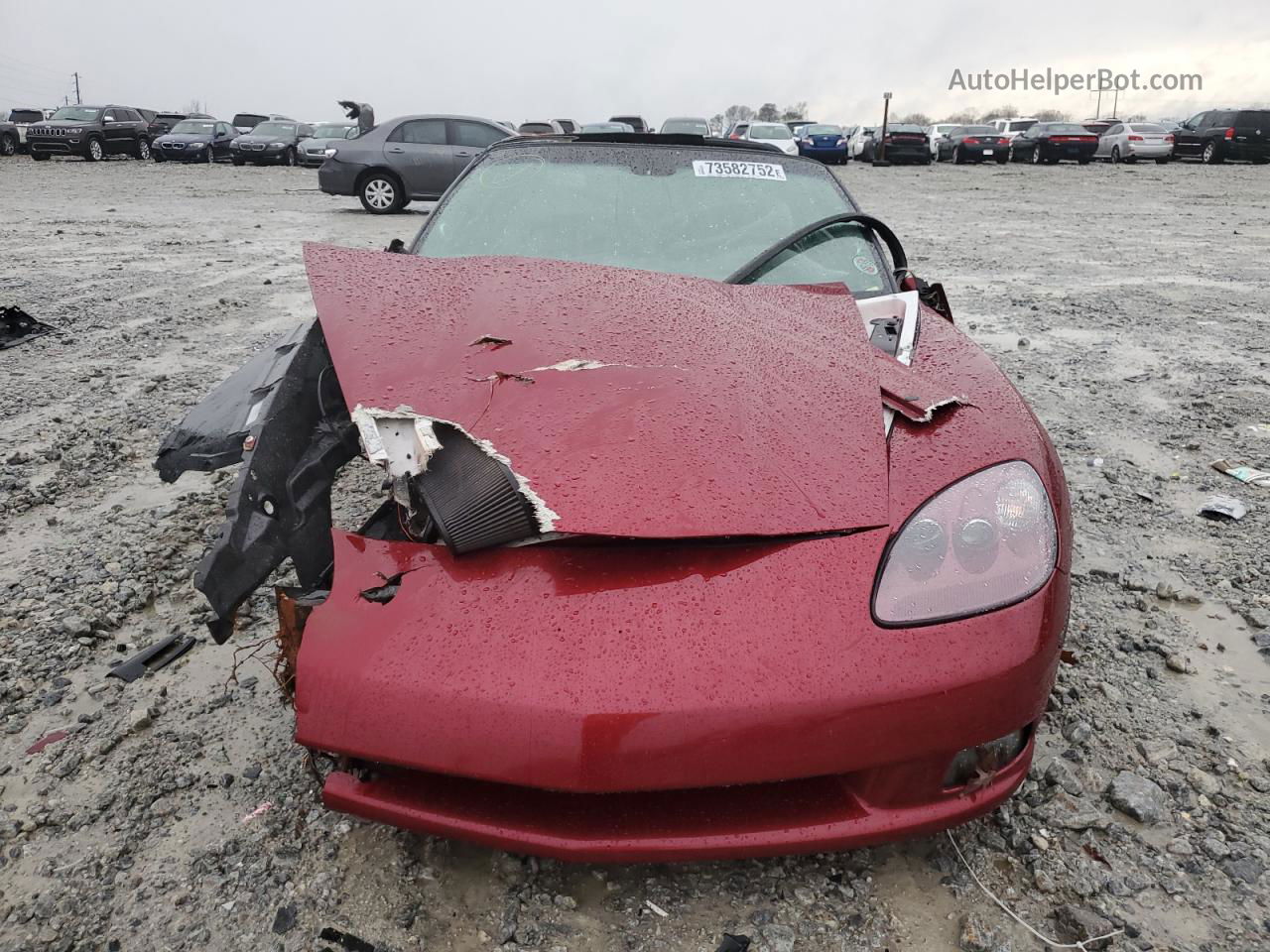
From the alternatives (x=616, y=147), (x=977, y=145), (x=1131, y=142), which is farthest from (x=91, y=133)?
(x=1131, y=142)

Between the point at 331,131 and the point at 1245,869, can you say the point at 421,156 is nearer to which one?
the point at 1245,869

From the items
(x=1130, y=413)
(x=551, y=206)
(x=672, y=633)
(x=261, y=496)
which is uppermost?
(x=551, y=206)

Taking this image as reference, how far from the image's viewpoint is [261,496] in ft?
5.43

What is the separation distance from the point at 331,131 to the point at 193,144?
11.9 ft

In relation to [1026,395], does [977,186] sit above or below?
above

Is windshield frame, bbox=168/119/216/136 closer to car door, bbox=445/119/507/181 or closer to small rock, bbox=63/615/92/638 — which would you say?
car door, bbox=445/119/507/181

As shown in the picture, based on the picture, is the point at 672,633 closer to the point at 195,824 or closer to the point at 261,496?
the point at 261,496

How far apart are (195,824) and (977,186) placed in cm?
1883

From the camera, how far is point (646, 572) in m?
1.40

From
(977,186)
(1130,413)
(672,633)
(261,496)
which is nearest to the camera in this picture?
(672,633)

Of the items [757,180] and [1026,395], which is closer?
[757,180]

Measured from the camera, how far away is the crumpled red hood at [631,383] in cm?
146

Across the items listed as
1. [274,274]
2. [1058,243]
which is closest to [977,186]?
[1058,243]

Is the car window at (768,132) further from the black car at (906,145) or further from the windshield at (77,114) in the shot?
the windshield at (77,114)
